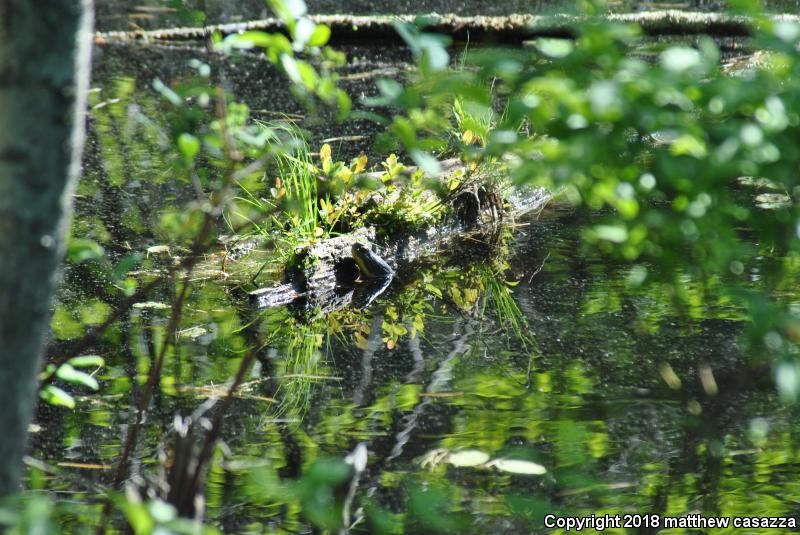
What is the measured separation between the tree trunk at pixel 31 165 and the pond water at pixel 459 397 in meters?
0.56

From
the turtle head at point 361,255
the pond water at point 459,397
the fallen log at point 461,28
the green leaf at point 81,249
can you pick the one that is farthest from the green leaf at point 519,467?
the fallen log at point 461,28

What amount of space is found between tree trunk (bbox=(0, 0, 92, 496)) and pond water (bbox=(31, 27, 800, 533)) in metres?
0.56

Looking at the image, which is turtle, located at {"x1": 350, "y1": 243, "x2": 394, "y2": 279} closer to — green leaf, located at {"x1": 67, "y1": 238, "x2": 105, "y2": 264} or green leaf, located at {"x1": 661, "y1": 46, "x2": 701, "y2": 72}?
green leaf, located at {"x1": 67, "y1": 238, "x2": 105, "y2": 264}

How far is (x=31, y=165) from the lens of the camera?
1237mm

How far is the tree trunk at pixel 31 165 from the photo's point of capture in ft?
4.00

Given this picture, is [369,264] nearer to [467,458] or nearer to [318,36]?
[467,458]

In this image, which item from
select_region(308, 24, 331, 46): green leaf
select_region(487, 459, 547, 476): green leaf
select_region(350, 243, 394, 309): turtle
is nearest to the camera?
select_region(308, 24, 331, 46): green leaf

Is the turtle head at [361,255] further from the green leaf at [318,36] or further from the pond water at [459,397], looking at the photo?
the green leaf at [318,36]

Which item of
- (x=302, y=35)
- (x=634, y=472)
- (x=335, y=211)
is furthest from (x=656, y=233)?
(x=335, y=211)

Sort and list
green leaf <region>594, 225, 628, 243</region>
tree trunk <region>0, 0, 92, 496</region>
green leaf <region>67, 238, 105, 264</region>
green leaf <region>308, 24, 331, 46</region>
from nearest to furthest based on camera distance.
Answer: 1. tree trunk <region>0, 0, 92, 496</region>
2. green leaf <region>594, 225, 628, 243</region>
3. green leaf <region>308, 24, 331, 46</region>
4. green leaf <region>67, 238, 105, 264</region>

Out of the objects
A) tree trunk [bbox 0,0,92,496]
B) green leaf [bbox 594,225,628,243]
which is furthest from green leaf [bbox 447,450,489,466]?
tree trunk [bbox 0,0,92,496]

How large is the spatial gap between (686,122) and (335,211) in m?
3.55

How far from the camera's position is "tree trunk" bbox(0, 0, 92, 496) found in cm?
122

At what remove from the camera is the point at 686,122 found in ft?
4.23
